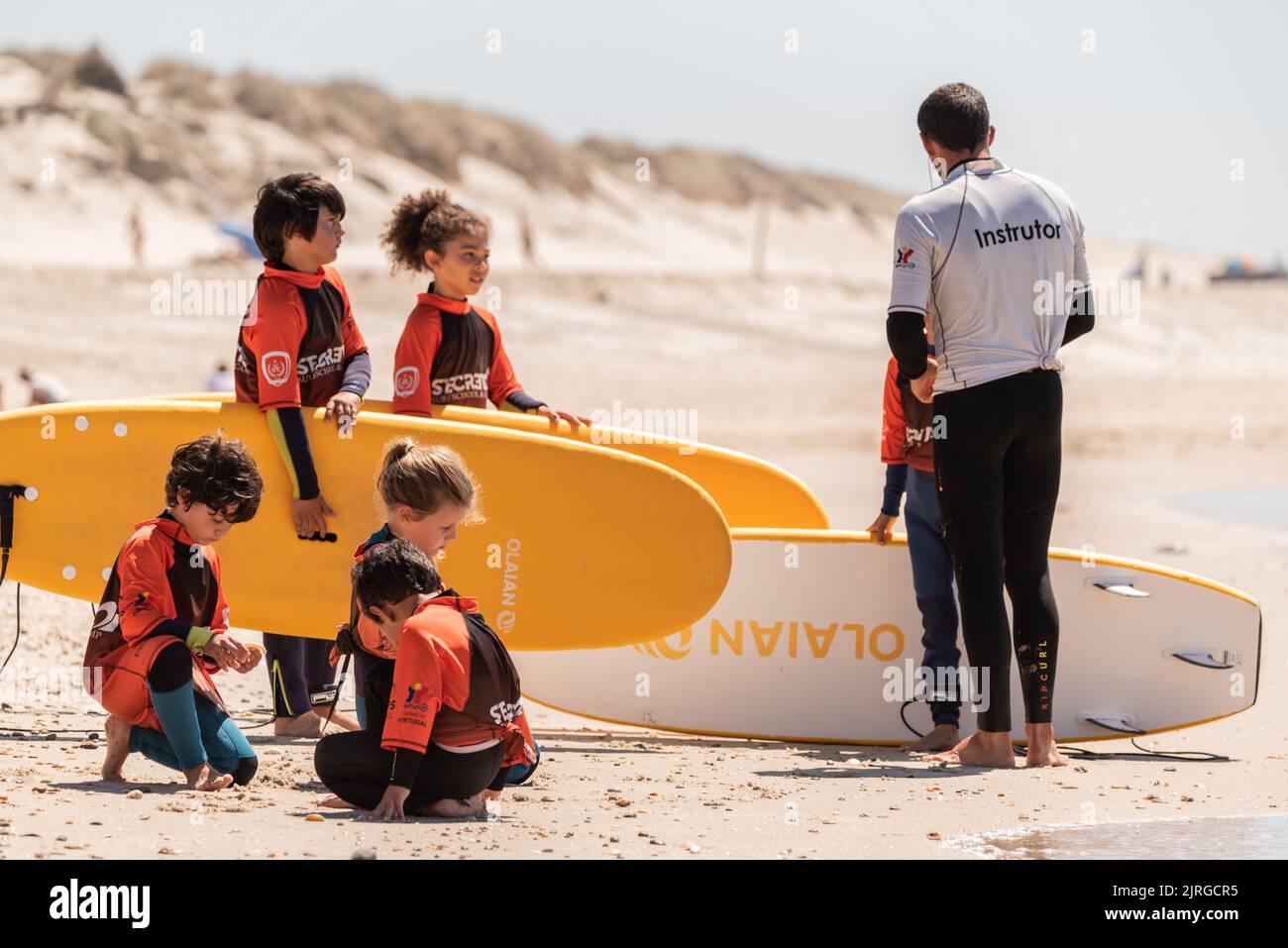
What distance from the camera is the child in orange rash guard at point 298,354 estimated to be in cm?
432

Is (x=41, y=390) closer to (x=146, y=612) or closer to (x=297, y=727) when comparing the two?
(x=297, y=727)

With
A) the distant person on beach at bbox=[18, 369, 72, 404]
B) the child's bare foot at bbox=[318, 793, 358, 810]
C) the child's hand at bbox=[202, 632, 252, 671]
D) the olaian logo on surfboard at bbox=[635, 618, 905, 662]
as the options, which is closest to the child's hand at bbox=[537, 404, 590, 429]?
the olaian logo on surfboard at bbox=[635, 618, 905, 662]

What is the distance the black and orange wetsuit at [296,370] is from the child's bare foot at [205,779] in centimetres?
87

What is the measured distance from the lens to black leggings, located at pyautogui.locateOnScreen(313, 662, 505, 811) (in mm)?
3324

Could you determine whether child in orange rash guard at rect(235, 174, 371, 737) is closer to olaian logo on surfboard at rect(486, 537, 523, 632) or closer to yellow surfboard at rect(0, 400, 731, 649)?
yellow surfboard at rect(0, 400, 731, 649)

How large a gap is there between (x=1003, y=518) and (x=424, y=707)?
163 centimetres

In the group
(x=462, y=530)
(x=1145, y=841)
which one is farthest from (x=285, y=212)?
(x=1145, y=841)

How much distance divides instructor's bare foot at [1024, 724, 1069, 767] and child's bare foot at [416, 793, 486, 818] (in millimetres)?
1507

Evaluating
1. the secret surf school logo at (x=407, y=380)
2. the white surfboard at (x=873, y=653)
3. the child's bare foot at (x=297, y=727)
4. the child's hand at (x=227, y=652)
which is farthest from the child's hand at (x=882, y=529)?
the child's hand at (x=227, y=652)

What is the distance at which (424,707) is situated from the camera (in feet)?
10.6

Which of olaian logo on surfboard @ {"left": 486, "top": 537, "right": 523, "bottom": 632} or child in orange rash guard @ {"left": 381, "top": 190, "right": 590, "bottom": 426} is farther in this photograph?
child in orange rash guard @ {"left": 381, "top": 190, "right": 590, "bottom": 426}

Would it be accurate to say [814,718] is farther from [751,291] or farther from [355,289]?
[751,291]
